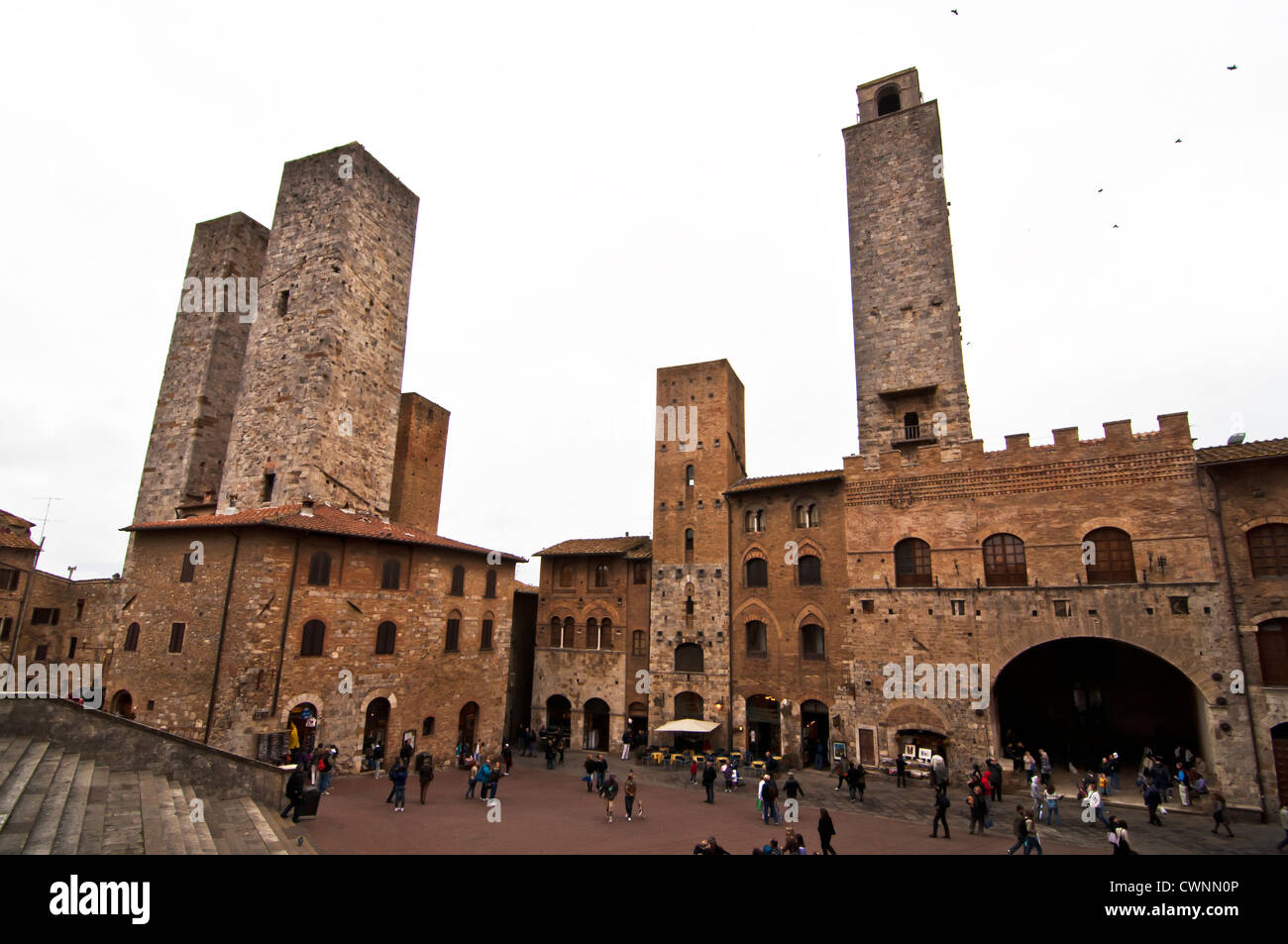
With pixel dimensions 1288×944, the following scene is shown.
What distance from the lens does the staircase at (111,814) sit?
31.0ft

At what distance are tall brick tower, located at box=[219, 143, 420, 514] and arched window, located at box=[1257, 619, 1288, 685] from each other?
101ft

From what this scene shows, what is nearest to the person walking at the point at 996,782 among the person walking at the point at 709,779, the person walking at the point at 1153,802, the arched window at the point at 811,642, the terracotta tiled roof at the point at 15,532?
the person walking at the point at 1153,802

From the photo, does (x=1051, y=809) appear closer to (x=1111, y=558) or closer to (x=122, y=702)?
(x=1111, y=558)

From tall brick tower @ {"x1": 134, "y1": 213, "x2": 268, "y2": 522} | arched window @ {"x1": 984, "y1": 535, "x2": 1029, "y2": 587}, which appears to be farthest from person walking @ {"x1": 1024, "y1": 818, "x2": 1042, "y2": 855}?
tall brick tower @ {"x1": 134, "y1": 213, "x2": 268, "y2": 522}

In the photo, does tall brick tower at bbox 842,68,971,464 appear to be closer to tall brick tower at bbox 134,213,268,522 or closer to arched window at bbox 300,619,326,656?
arched window at bbox 300,619,326,656

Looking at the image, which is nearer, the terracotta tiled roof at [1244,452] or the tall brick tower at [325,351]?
the terracotta tiled roof at [1244,452]

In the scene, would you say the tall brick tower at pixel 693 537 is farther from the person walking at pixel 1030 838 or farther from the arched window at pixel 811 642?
the person walking at pixel 1030 838

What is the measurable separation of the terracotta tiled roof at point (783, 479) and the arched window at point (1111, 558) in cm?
904

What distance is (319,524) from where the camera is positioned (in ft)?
66.1

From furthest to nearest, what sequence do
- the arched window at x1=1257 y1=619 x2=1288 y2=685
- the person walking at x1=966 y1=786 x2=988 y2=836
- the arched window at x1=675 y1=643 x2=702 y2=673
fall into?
the arched window at x1=675 y1=643 x2=702 y2=673 → the arched window at x1=1257 y1=619 x2=1288 y2=685 → the person walking at x1=966 y1=786 x2=988 y2=836

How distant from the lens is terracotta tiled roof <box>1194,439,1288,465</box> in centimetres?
1869

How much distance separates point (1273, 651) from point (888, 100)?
27698mm

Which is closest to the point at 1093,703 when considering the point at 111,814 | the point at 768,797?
the point at 768,797

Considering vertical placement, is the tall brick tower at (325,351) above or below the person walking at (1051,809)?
above
